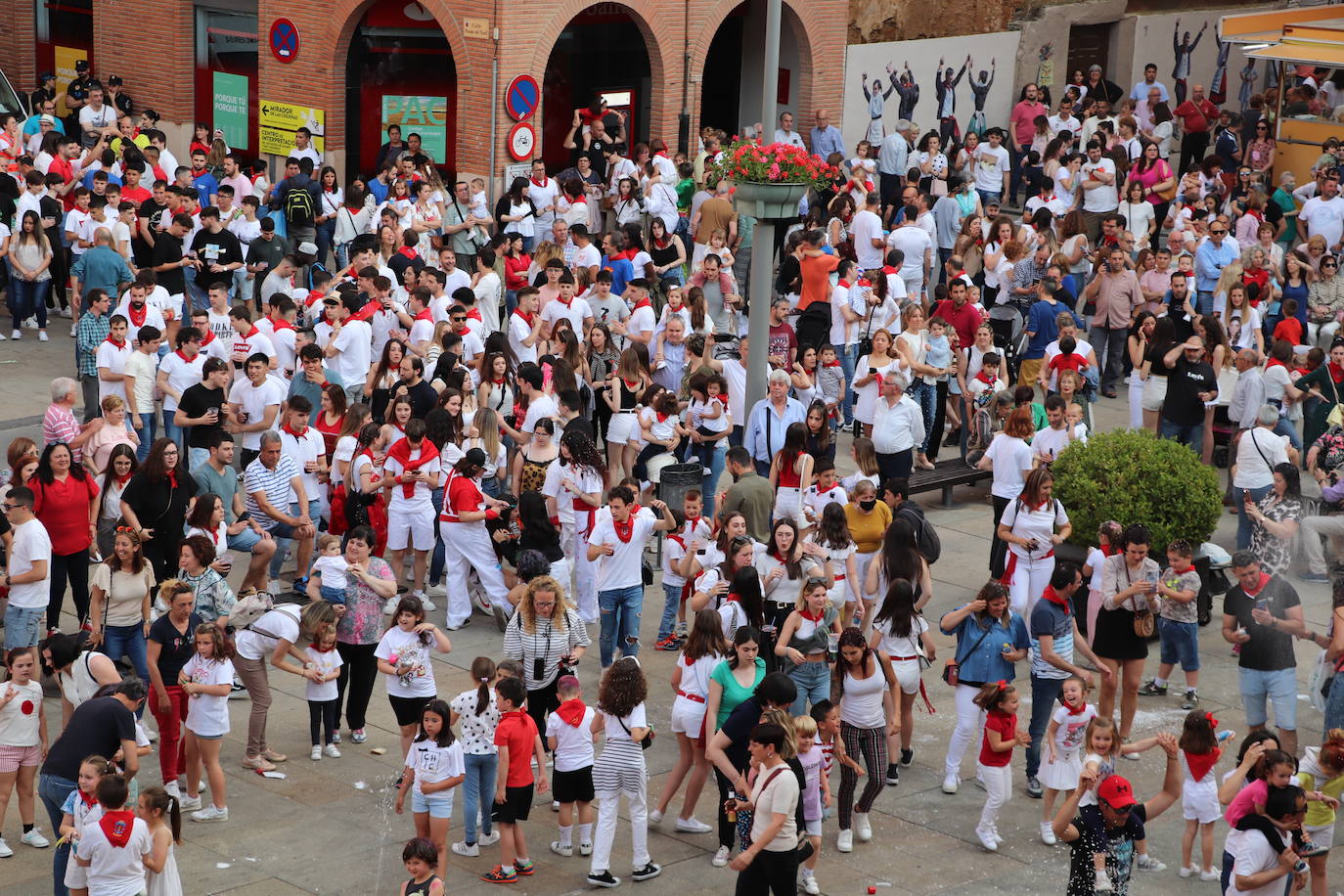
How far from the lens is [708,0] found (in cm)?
2591

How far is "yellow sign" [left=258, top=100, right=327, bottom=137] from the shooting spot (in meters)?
24.9

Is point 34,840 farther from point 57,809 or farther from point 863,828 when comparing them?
point 863,828

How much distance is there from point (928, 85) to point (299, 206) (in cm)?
1174

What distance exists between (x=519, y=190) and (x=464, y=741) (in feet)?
39.5

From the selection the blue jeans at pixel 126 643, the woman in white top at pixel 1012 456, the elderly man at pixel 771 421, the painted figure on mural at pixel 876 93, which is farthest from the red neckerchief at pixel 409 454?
the painted figure on mural at pixel 876 93

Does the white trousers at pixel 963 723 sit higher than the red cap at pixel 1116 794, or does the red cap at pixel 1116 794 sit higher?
the red cap at pixel 1116 794

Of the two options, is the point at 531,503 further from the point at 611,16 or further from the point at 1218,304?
the point at 611,16

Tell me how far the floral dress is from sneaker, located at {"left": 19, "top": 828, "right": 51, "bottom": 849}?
9.02 metres

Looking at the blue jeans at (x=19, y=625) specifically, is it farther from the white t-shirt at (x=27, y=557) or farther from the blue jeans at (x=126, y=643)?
the blue jeans at (x=126, y=643)

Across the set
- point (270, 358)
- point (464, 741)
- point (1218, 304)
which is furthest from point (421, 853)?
point (1218, 304)

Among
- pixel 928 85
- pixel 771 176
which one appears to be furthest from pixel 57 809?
pixel 928 85

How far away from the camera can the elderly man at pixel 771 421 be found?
14398mm

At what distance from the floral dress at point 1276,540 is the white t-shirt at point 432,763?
7.14 meters

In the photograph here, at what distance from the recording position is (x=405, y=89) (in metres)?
25.3
